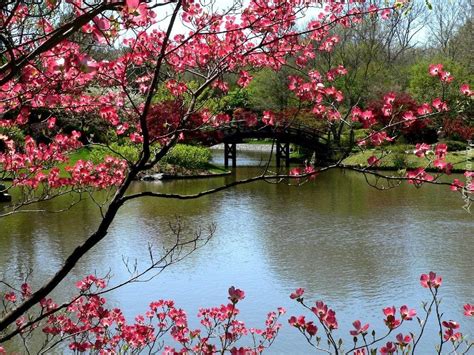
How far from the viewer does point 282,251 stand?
27.1 feet

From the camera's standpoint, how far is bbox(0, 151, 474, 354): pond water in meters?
6.15

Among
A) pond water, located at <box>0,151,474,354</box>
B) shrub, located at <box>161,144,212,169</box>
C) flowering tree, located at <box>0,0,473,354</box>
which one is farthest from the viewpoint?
shrub, located at <box>161,144,212,169</box>

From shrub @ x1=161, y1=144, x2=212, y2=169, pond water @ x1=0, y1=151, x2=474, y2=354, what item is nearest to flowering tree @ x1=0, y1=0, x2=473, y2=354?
pond water @ x1=0, y1=151, x2=474, y2=354

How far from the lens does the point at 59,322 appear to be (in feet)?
10.7

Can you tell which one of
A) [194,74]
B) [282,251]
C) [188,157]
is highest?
[194,74]

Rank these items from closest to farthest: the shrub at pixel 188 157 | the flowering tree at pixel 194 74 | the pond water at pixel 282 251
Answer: the flowering tree at pixel 194 74
the pond water at pixel 282 251
the shrub at pixel 188 157

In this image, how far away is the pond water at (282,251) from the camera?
6.15 meters

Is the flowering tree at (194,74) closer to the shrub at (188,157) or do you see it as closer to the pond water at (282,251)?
the pond water at (282,251)

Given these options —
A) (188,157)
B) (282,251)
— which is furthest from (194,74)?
(188,157)

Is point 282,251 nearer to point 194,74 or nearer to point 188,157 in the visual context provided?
point 194,74

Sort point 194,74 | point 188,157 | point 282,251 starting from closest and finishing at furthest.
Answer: point 194,74 < point 282,251 < point 188,157

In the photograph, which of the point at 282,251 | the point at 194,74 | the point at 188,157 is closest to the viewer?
the point at 194,74

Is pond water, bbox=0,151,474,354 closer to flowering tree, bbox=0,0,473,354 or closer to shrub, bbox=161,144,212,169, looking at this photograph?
flowering tree, bbox=0,0,473,354

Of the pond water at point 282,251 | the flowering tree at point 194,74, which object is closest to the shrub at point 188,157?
the pond water at point 282,251
